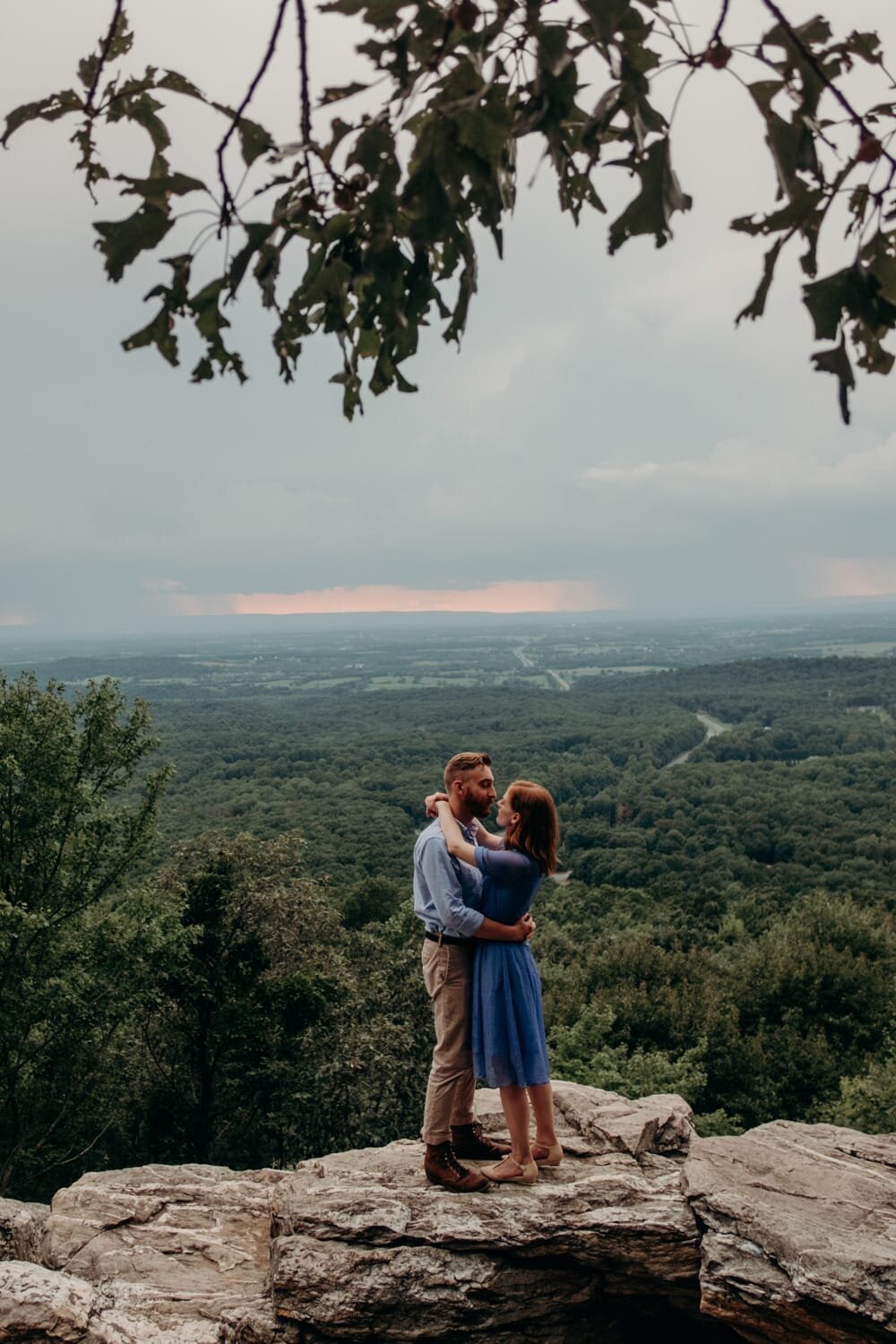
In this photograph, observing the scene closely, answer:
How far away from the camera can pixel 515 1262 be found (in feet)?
17.0

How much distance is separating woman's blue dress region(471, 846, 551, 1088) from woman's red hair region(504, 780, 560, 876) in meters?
0.06

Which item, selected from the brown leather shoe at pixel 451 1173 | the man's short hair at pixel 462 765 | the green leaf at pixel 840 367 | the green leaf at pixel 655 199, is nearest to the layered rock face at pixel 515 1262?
the brown leather shoe at pixel 451 1173

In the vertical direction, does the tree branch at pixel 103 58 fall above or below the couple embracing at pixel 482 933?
above

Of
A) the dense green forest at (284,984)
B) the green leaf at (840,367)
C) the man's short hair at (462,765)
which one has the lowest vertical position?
the dense green forest at (284,984)

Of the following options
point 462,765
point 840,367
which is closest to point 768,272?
point 840,367

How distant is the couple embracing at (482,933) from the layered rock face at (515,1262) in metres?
0.76

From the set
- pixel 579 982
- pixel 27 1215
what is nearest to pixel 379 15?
pixel 27 1215

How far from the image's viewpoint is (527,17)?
1.48 m

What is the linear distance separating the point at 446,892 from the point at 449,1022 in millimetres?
861

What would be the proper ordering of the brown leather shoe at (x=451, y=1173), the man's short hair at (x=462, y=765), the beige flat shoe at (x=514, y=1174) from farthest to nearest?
1. the beige flat shoe at (x=514, y=1174)
2. the brown leather shoe at (x=451, y=1173)
3. the man's short hair at (x=462, y=765)

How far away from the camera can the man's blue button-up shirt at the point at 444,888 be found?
462cm

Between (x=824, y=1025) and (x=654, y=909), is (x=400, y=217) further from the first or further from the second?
(x=654, y=909)

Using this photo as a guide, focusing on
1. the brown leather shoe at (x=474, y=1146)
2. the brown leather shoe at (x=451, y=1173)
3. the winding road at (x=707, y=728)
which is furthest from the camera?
the winding road at (x=707, y=728)

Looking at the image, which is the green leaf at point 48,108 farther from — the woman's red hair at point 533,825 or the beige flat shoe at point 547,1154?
the beige flat shoe at point 547,1154
